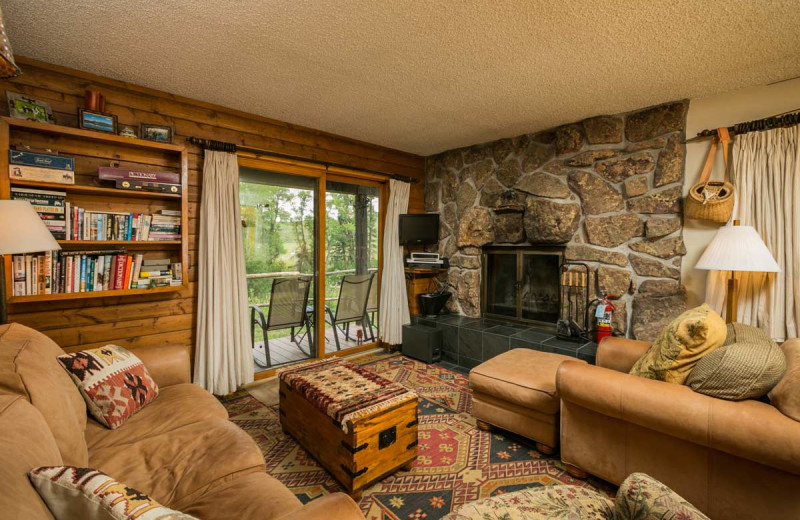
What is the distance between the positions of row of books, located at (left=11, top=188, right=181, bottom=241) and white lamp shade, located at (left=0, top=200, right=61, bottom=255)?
1.80 ft

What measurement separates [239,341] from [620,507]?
289 centimetres

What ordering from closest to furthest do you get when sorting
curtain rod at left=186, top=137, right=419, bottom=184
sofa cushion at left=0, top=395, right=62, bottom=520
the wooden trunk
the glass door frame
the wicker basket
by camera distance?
sofa cushion at left=0, top=395, right=62, bottom=520 → the wooden trunk → the wicker basket → curtain rod at left=186, top=137, right=419, bottom=184 → the glass door frame

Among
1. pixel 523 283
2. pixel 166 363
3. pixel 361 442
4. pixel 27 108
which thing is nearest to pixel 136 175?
pixel 27 108

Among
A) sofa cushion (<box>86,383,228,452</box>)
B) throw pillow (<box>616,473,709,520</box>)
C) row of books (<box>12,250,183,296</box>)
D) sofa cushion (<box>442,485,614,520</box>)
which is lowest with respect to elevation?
sofa cushion (<box>442,485,614,520</box>)

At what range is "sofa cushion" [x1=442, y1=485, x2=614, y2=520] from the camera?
112cm

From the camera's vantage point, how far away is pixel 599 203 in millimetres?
3299

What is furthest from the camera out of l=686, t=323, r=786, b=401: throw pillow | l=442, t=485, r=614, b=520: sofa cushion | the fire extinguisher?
the fire extinguisher

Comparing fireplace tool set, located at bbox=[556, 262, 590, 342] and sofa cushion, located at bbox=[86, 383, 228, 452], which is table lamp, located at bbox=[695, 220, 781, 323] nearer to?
fireplace tool set, located at bbox=[556, 262, 590, 342]

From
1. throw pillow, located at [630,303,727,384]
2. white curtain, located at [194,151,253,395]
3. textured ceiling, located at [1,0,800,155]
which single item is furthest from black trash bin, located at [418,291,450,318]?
throw pillow, located at [630,303,727,384]

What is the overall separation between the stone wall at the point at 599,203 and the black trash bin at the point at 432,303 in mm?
239

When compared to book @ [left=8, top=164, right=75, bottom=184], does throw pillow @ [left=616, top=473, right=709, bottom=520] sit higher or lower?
lower

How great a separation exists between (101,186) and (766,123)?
15.5 ft

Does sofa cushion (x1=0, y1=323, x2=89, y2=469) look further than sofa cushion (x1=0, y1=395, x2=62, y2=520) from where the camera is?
Yes

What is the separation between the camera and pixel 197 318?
2.95 metres
